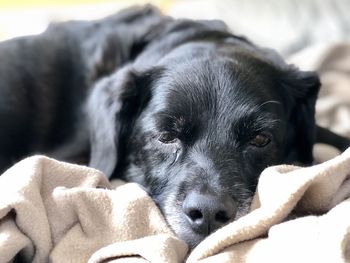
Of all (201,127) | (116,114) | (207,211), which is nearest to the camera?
(207,211)

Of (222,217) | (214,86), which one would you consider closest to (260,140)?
(214,86)

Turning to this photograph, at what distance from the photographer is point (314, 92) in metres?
1.67

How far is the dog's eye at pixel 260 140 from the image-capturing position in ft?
4.78

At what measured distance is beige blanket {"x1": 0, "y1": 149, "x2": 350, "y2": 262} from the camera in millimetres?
1049

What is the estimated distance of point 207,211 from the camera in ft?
3.98

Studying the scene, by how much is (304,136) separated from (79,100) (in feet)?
2.17

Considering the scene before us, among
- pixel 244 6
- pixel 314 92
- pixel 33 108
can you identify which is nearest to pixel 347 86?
pixel 314 92

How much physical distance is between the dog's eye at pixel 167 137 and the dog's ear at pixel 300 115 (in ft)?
1.10

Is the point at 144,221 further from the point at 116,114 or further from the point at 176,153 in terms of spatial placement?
the point at 116,114

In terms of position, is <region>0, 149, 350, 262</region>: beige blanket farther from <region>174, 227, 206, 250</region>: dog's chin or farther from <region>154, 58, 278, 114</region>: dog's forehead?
<region>154, 58, 278, 114</region>: dog's forehead

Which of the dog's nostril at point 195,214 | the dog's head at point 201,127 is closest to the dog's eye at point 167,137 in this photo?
the dog's head at point 201,127

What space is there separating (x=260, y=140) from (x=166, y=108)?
234 millimetres

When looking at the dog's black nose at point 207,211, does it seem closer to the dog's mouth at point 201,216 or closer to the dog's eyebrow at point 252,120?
the dog's mouth at point 201,216

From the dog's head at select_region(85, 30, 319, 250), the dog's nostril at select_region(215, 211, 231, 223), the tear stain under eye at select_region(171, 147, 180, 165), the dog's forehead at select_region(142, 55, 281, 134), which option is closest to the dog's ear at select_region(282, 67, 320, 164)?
the dog's head at select_region(85, 30, 319, 250)
